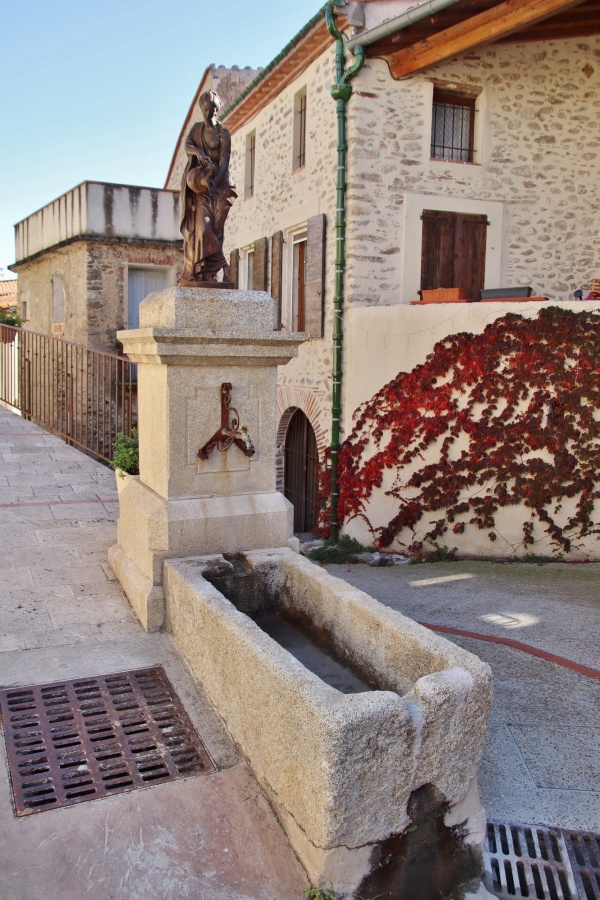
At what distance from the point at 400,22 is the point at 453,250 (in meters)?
2.97

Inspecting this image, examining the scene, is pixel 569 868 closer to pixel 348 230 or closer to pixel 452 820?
pixel 452 820

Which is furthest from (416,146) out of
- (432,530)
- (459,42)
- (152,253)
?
(152,253)

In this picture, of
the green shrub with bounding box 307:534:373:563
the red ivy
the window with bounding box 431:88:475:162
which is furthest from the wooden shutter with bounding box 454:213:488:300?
the green shrub with bounding box 307:534:373:563

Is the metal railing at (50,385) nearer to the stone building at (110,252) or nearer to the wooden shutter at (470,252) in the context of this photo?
the wooden shutter at (470,252)

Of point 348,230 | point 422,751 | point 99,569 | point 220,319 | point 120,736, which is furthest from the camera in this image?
point 348,230

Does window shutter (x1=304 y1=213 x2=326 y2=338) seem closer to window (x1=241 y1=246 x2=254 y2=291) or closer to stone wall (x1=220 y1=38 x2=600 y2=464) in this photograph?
stone wall (x1=220 y1=38 x2=600 y2=464)

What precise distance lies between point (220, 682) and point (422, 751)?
110 centimetres

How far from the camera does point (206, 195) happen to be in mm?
4445

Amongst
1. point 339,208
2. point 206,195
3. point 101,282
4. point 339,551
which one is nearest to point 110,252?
point 101,282

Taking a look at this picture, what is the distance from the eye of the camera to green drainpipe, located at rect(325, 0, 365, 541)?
9961 mm

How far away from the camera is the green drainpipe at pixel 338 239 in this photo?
9.96 meters

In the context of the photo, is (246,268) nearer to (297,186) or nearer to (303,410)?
(297,186)

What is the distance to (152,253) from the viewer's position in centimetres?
1714

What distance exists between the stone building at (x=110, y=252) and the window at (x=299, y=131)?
5614mm
